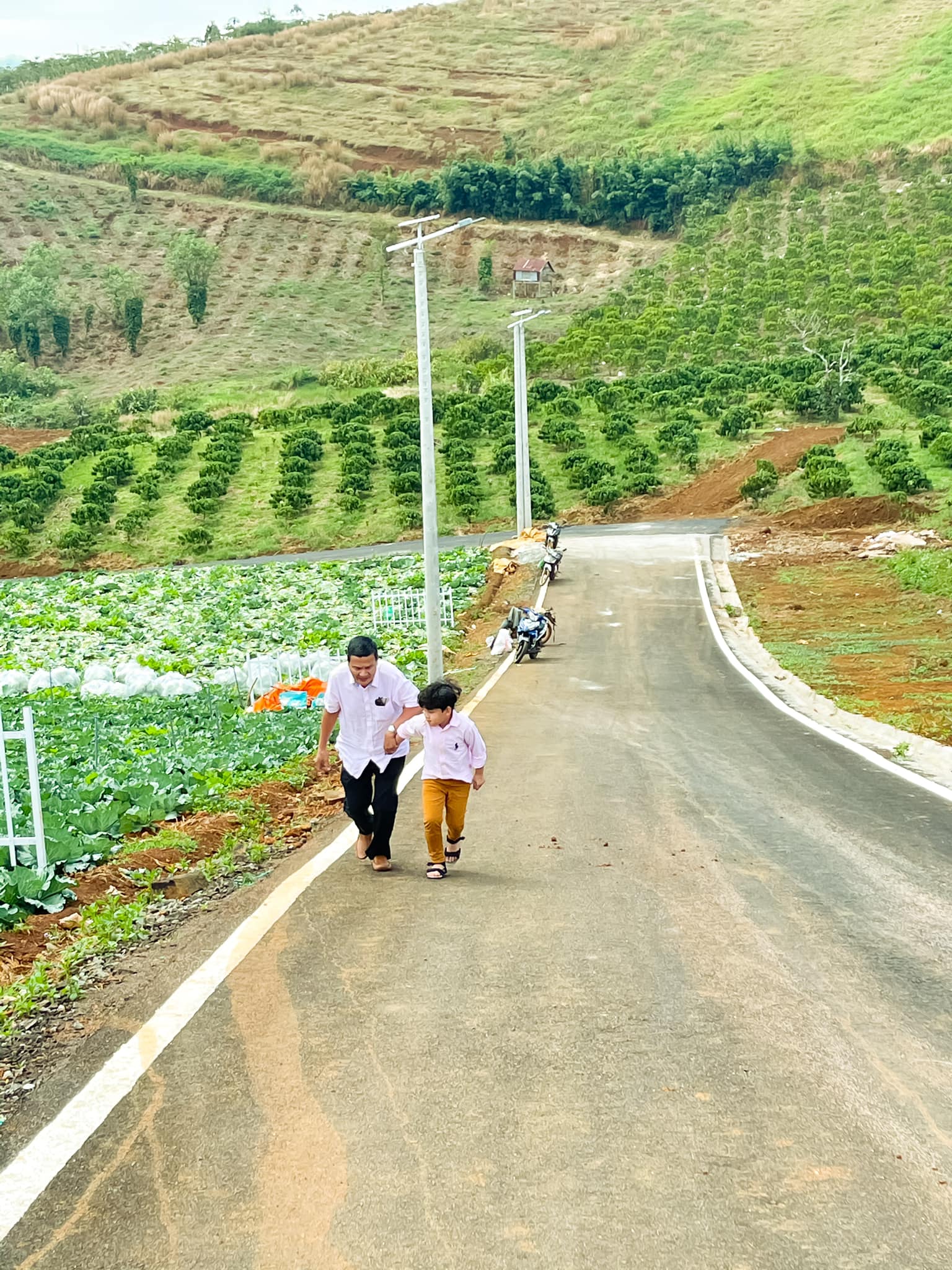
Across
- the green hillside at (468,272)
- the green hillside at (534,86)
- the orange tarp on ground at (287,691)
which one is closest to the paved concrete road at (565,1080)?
the orange tarp on ground at (287,691)

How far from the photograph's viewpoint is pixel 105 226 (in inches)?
4611

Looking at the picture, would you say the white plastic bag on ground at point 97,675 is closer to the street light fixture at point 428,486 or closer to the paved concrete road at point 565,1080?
the street light fixture at point 428,486

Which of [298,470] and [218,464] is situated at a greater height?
[218,464]

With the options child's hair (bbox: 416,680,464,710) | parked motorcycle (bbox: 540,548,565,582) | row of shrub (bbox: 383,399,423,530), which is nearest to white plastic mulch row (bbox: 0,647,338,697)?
child's hair (bbox: 416,680,464,710)

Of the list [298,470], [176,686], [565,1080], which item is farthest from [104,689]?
[298,470]

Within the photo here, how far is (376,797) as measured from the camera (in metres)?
8.89

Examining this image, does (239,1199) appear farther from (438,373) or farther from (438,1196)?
(438,373)

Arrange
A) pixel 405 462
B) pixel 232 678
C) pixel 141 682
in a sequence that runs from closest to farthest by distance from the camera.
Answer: pixel 141 682
pixel 232 678
pixel 405 462

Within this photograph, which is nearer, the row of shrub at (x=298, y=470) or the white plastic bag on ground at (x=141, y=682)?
the white plastic bag on ground at (x=141, y=682)

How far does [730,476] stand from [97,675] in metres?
Result: 38.3

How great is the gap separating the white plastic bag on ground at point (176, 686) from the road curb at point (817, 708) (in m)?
9.24

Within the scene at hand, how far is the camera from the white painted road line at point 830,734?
12.2 metres

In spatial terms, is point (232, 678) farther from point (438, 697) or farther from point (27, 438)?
point (27, 438)

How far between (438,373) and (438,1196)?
263 ft
